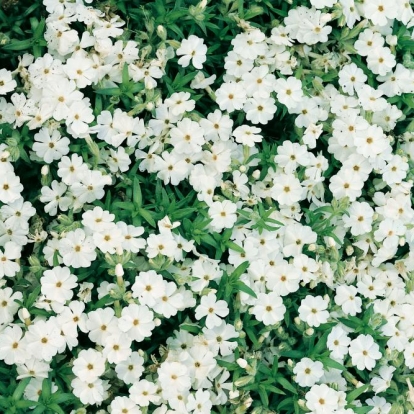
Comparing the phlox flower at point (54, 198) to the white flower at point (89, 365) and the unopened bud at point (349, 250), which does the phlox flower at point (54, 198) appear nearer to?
the white flower at point (89, 365)

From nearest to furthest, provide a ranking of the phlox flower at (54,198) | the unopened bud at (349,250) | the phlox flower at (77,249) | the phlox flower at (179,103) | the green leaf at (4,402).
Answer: the green leaf at (4,402) < the phlox flower at (77,249) < the phlox flower at (54,198) < the phlox flower at (179,103) < the unopened bud at (349,250)

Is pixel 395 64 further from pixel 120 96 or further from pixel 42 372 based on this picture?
pixel 42 372

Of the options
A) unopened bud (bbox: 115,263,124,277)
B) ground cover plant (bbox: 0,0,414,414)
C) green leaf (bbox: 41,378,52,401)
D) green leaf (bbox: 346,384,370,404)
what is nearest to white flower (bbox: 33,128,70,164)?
ground cover plant (bbox: 0,0,414,414)

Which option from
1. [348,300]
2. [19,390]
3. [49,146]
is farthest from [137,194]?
[348,300]

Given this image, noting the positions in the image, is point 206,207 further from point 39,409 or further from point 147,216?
point 39,409

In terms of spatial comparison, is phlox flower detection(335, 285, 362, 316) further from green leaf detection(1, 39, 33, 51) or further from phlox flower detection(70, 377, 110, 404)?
green leaf detection(1, 39, 33, 51)

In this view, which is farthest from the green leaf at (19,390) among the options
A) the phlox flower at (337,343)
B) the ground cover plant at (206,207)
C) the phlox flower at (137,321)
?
the phlox flower at (337,343)

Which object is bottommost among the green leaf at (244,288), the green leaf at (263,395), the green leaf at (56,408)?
the green leaf at (56,408)

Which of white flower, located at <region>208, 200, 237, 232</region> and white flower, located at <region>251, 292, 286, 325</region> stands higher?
white flower, located at <region>208, 200, 237, 232</region>
